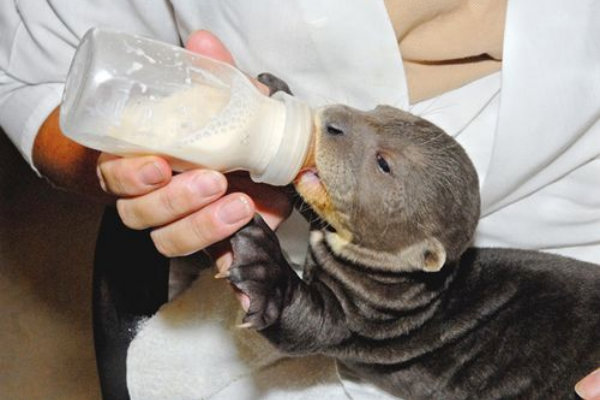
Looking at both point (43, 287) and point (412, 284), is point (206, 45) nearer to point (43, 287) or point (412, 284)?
point (412, 284)

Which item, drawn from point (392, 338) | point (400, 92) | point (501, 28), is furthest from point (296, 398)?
point (501, 28)

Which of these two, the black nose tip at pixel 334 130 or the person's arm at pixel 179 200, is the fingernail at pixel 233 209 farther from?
the black nose tip at pixel 334 130

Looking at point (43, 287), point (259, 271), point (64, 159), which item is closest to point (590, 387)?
point (259, 271)

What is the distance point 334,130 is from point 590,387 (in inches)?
23.0

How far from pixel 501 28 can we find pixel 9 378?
6.05ft

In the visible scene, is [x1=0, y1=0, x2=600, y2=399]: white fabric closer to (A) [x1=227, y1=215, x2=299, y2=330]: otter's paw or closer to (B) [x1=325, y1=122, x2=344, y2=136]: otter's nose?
(B) [x1=325, y1=122, x2=344, y2=136]: otter's nose

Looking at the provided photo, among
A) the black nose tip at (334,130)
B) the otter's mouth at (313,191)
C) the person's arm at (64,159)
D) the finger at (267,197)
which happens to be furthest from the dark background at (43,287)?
the black nose tip at (334,130)

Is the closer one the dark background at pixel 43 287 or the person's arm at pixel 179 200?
the person's arm at pixel 179 200

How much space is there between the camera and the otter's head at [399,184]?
5.08 feet

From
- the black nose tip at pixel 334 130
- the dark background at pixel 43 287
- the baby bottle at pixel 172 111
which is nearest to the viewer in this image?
the baby bottle at pixel 172 111

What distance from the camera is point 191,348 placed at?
209 centimetres

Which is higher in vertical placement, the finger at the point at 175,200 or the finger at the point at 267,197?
the finger at the point at 175,200

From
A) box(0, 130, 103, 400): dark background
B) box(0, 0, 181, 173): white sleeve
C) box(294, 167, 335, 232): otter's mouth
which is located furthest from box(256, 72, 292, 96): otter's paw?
box(0, 130, 103, 400): dark background

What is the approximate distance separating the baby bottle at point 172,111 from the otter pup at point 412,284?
0.67 feet
